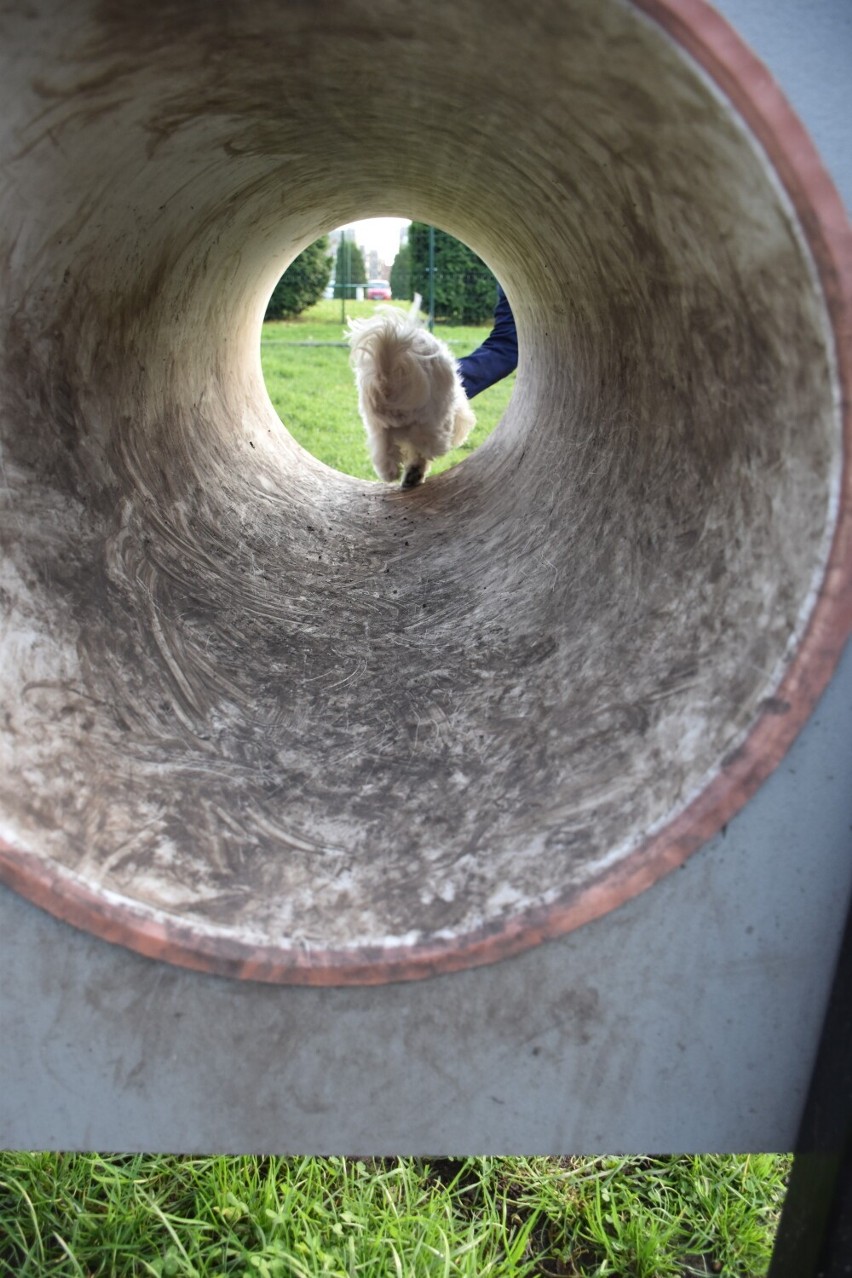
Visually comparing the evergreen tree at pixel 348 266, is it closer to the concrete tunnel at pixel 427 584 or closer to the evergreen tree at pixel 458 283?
the evergreen tree at pixel 458 283

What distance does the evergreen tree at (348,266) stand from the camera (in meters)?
17.4

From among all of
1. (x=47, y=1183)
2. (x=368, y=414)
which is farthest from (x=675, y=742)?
(x=368, y=414)

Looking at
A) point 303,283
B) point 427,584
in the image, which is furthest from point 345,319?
point 427,584

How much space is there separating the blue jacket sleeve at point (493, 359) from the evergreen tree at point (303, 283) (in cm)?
1060

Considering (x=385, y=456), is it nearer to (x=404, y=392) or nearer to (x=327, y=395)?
(x=404, y=392)

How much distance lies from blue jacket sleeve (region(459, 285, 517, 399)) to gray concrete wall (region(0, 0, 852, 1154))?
169 inches

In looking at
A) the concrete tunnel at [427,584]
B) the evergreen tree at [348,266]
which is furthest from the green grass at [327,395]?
the concrete tunnel at [427,584]

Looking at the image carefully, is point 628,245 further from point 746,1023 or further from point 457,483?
point 457,483

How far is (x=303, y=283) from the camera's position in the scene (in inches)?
620

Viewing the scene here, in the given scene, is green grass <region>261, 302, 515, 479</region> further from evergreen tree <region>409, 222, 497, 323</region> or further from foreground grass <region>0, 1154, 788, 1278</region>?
foreground grass <region>0, 1154, 788, 1278</region>

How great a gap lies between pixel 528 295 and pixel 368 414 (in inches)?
48.6

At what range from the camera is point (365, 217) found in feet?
14.7

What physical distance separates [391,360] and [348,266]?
14293mm

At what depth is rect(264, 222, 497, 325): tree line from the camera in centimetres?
1534
